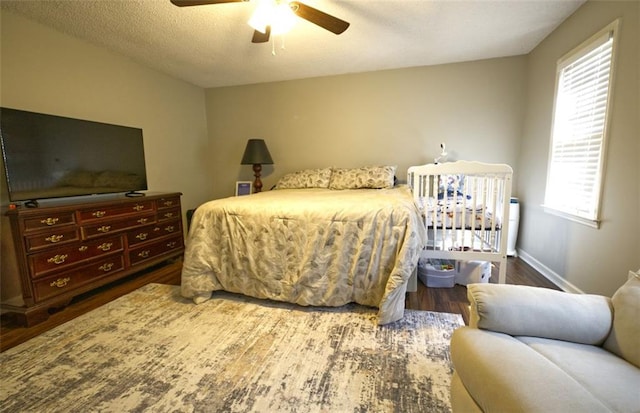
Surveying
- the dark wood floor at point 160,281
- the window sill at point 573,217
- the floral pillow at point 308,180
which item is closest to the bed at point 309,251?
the dark wood floor at point 160,281

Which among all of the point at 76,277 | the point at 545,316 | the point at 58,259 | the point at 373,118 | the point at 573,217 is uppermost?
the point at 373,118

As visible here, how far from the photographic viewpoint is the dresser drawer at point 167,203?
2.94 m

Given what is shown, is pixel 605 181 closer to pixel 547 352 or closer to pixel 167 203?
pixel 547 352

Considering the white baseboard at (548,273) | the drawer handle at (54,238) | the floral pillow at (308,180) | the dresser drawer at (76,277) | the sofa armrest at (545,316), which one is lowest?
the white baseboard at (548,273)

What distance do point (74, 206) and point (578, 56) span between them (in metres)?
4.10

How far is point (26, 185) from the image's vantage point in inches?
78.7

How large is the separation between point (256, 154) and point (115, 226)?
175 cm

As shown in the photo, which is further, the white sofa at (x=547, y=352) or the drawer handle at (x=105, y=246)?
the drawer handle at (x=105, y=246)

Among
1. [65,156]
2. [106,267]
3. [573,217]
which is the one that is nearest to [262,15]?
[65,156]

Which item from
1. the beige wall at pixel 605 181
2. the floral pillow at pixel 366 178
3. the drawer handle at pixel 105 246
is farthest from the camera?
the floral pillow at pixel 366 178

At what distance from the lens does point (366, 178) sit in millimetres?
3264

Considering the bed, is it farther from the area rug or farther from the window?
the window

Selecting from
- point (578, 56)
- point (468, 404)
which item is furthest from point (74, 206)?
point (578, 56)

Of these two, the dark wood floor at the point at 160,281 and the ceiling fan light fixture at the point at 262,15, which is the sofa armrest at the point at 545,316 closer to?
the dark wood floor at the point at 160,281
